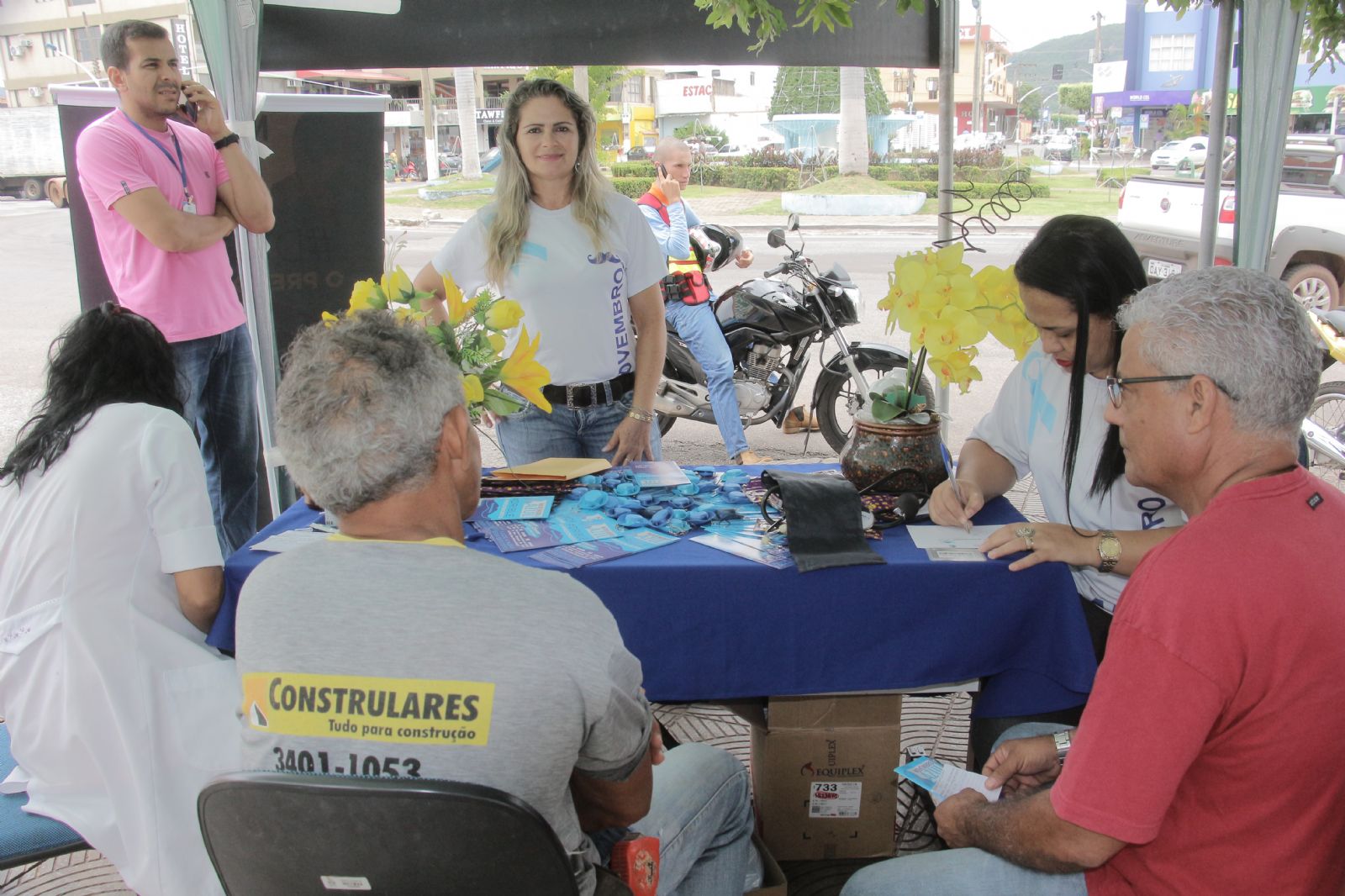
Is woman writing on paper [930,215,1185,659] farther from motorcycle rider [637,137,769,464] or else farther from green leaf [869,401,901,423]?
motorcycle rider [637,137,769,464]

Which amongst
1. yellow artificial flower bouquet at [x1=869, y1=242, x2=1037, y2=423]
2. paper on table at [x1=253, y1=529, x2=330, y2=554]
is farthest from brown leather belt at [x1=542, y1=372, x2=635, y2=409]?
yellow artificial flower bouquet at [x1=869, y1=242, x2=1037, y2=423]

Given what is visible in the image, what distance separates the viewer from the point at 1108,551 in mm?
1939

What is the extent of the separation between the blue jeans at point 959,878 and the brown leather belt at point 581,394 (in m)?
1.64

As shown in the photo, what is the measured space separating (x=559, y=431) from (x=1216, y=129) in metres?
2.83

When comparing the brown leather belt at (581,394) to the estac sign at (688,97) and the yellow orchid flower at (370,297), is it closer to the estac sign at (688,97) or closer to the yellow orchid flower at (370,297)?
the yellow orchid flower at (370,297)

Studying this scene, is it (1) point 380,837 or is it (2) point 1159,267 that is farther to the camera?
(2) point 1159,267

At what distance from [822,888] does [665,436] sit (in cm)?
428

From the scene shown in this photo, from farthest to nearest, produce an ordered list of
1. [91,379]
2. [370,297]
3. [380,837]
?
[370,297] → [91,379] → [380,837]

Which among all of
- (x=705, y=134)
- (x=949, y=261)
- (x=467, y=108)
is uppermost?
(x=705, y=134)

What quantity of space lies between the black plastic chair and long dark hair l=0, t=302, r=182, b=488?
105cm

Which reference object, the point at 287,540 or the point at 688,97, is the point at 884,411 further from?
the point at 688,97

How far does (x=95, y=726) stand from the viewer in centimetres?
181

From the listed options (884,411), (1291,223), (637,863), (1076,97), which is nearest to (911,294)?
(884,411)

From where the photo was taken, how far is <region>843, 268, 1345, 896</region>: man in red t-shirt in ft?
3.78
